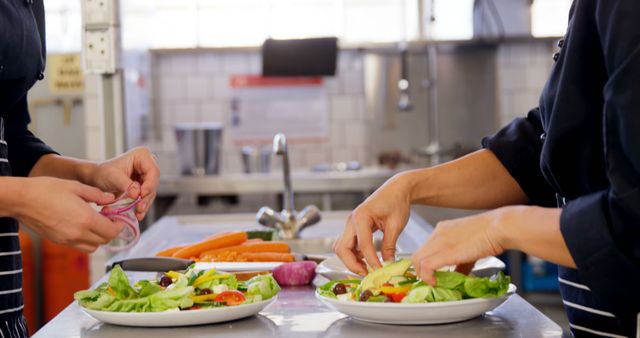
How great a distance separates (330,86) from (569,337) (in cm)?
509

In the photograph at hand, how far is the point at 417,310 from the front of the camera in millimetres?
1396

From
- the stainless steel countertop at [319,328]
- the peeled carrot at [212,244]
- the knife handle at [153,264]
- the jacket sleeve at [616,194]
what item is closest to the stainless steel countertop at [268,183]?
the peeled carrot at [212,244]

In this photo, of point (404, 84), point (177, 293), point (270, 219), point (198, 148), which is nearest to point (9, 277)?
point (177, 293)

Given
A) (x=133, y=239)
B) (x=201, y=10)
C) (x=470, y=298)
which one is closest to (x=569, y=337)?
(x=470, y=298)

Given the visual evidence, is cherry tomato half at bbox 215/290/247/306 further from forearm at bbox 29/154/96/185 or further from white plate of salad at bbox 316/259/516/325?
forearm at bbox 29/154/96/185

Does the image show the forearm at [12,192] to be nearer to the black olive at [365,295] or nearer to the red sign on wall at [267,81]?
the black olive at [365,295]

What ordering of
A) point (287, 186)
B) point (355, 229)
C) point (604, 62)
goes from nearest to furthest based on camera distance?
point (604, 62) < point (355, 229) < point (287, 186)

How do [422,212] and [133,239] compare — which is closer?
[133,239]

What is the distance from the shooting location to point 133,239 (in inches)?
66.4

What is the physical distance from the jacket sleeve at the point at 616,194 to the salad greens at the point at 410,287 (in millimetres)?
236

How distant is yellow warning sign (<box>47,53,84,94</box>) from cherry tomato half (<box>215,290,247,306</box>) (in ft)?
15.1

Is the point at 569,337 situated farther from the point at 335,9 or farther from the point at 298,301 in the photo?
the point at 335,9

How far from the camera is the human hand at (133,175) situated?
1.76 m

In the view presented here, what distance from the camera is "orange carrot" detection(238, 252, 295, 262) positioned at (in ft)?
6.88
